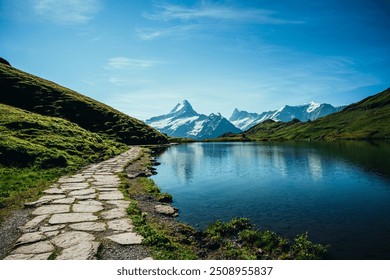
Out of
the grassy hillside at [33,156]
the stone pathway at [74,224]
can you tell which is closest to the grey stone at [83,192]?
the stone pathway at [74,224]

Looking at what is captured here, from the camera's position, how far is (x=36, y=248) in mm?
9000

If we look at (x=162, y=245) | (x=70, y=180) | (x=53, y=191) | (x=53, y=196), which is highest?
(x=70, y=180)

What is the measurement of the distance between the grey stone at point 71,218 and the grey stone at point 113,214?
0.50 metres

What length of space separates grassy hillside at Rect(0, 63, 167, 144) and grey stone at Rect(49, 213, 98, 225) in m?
69.7

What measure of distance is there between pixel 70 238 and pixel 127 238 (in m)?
2.11

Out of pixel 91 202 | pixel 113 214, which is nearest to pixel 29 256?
pixel 113 214

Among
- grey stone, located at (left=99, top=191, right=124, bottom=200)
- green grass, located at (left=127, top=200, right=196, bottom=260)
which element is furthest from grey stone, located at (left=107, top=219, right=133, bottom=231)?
grey stone, located at (left=99, top=191, right=124, bottom=200)

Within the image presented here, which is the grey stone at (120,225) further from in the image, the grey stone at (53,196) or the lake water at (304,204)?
the grey stone at (53,196)

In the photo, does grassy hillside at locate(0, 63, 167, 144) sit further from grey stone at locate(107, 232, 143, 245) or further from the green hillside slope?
grey stone at locate(107, 232, 143, 245)

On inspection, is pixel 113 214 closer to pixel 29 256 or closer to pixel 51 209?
pixel 51 209

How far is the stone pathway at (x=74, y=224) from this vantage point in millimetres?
8867

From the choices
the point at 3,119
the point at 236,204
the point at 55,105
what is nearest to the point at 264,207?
the point at 236,204
